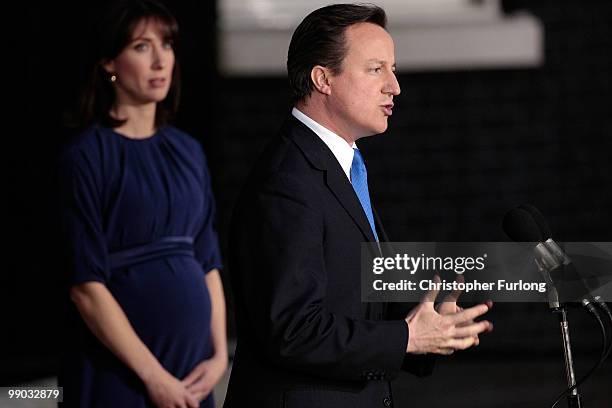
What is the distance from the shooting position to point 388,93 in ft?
5.34

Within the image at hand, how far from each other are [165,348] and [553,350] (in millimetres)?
2967

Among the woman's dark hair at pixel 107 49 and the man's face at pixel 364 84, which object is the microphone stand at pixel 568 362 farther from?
the woman's dark hair at pixel 107 49

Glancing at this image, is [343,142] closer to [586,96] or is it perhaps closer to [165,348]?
[165,348]

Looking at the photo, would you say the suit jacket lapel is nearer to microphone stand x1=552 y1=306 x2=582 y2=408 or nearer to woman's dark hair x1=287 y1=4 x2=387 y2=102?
woman's dark hair x1=287 y1=4 x2=387 y2=102

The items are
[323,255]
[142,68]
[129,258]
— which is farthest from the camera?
[142,68]

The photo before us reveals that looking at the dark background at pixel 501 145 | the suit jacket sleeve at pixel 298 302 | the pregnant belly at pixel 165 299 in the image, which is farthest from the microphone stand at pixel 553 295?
the dark background at pixel 501 145

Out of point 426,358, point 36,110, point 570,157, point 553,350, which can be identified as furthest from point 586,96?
point 426,358

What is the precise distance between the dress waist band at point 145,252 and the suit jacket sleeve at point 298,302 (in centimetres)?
65

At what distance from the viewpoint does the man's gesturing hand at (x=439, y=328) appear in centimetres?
146

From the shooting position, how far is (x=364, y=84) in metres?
1.63

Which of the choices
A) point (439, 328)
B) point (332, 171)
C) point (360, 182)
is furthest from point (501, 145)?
point (439, 328)

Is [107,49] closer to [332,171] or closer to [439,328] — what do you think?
[332,171]

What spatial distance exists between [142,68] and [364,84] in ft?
2.54

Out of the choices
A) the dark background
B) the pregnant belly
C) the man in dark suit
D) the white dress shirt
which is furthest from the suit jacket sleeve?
the dark background
